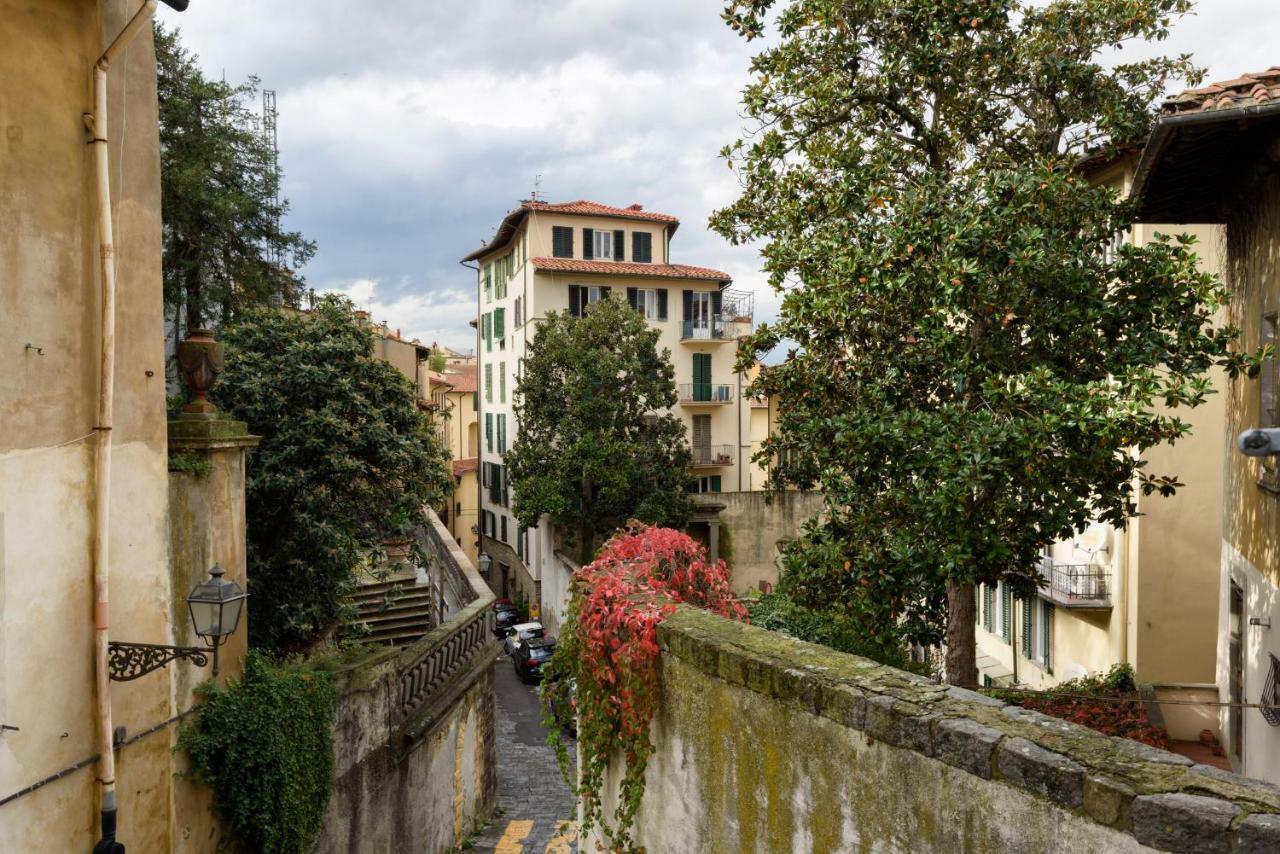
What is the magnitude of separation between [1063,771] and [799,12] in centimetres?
996

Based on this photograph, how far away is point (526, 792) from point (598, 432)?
563 inches

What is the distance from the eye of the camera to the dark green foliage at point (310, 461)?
1142 centimetres

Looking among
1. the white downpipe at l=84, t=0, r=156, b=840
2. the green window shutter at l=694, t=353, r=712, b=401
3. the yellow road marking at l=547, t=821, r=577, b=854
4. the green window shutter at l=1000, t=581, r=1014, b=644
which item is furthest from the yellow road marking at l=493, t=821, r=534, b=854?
the green window shutter at l=694, t=353, r=712, b=401

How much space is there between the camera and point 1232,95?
7.14 meters

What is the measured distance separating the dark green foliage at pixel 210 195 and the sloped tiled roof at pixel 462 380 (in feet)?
114

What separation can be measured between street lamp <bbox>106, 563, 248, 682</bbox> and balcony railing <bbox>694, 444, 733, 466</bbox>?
3066 centimetres

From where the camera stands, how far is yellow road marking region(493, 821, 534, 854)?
13.4m

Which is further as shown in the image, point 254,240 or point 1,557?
point 254,240

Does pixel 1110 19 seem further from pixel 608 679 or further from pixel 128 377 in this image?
pixel 128 377

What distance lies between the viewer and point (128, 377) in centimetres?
741

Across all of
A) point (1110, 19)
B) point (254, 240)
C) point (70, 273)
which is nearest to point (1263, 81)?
point (1110, 19)

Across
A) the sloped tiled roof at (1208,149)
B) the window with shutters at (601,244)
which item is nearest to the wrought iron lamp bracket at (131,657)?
the sloped tiled roof at (1208,149)

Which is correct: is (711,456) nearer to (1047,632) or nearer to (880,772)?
(1047,632)

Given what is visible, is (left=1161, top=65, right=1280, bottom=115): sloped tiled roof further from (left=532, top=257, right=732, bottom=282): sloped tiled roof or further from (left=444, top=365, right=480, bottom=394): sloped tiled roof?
(left=444, top=365, right=480, bottom=394): sloped tiled roof
